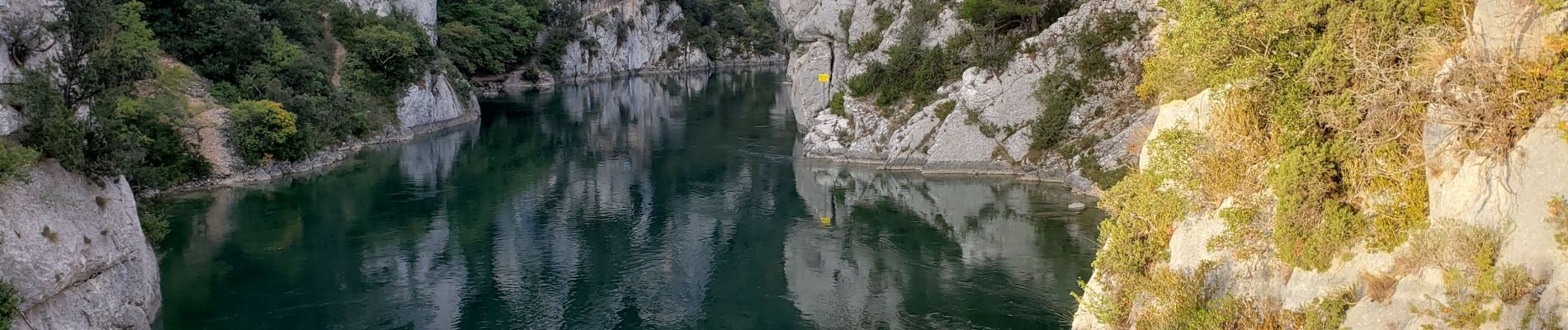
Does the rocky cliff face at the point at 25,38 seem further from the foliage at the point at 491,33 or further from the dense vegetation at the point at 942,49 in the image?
the foliage at the point at 491,33

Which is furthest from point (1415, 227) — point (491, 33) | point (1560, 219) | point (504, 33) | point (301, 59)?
point (504, 33)

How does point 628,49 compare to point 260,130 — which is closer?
point 260,130

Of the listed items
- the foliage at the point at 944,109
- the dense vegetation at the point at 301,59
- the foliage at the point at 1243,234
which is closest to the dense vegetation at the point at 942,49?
the foliage at the point at 944,109

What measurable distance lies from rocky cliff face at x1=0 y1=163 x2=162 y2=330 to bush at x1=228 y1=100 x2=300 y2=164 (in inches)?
756

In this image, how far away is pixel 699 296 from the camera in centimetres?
2612

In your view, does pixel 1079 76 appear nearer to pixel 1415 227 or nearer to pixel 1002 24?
pixel 1002 24

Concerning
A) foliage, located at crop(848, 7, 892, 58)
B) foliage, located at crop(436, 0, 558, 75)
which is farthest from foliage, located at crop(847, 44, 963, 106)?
foliage, located at crop(436, 0, 558, 75)

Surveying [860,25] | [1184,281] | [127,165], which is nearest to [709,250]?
[127,165]

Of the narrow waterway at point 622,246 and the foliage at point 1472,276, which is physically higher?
the foliage at point 1472,276

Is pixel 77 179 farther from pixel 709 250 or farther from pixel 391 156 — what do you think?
pixel 391 156

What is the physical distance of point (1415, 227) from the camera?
1282 cm

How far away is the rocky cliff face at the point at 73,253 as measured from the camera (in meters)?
18.5

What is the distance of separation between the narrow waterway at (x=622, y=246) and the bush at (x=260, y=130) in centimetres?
177

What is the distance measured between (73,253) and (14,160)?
6.79 feet
